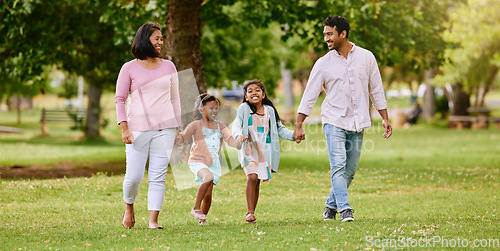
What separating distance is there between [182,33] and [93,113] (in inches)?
681

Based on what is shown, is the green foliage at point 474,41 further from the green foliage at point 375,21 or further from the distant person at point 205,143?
the distant person at point 205,143

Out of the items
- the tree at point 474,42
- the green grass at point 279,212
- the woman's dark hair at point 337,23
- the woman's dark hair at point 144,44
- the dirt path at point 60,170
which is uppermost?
the tree at point 474,42

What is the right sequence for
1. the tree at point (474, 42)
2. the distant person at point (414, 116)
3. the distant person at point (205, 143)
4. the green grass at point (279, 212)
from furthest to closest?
the distant person at point (414, 116) → the tree at point (474, 42) → the distant person at point (205, 143) → the green grass at point (279, 212)

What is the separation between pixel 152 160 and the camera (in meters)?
6.98

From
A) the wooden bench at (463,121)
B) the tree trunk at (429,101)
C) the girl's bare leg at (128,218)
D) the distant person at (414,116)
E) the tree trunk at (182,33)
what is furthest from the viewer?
the tree trunk at (429,101)

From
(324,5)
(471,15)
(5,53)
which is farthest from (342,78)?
(471,15)

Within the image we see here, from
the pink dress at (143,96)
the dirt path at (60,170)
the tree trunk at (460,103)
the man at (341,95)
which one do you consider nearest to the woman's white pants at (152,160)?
the pink dress at (143,96)

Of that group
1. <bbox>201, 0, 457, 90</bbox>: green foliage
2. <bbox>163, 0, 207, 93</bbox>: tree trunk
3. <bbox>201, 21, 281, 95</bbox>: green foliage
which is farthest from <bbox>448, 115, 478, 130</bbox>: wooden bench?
<bbox>163, 0, 207, 93</bbox>: tree trunk

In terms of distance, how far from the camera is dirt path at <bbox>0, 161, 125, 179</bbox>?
15.3 m

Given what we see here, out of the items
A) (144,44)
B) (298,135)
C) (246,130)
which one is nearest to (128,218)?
(246,130)

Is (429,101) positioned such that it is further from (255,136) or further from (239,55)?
(255,136)

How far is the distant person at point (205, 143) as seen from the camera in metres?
7.34

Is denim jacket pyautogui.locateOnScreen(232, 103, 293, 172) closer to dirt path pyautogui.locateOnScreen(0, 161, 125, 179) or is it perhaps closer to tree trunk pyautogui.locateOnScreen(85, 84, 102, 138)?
dirt path pyautogui.locateOnScreen(0, 161, 125, 179)

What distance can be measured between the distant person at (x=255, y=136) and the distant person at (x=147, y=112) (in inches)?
33.5
